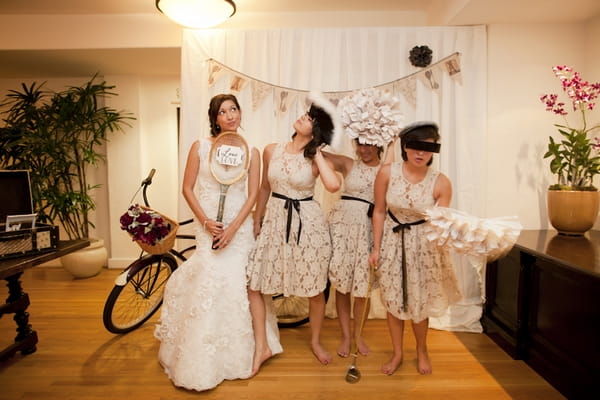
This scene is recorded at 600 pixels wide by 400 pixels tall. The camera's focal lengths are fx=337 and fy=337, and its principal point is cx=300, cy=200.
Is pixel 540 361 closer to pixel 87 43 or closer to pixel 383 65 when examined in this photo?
pixel 383 65

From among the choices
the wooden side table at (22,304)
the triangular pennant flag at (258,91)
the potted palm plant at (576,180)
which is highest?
the triangular pennant flag at (258,91)

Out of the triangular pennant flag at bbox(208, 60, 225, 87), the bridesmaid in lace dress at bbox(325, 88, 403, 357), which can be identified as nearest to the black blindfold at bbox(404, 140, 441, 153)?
the bridesmaid in lace dress at bbox(325, 88, 403, 357)

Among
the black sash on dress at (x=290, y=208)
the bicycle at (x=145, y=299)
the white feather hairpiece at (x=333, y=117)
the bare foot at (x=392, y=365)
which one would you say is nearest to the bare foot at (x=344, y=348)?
the bare foot at (x=392, y=365)

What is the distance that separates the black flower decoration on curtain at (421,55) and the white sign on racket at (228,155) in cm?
169

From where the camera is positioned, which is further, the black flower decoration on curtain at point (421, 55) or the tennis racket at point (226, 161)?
the black flower decoration on curtain at point (421, 55)

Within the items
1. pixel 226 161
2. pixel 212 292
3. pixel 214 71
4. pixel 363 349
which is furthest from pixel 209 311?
pixel 214 71

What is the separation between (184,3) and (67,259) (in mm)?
3067

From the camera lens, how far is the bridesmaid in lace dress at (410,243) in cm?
188

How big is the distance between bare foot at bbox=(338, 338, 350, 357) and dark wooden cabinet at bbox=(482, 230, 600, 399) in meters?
1.07

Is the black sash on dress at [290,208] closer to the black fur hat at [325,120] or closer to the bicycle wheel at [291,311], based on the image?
the black fur hat at [325,120]

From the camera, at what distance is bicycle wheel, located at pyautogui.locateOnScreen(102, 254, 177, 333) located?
2.37 metres

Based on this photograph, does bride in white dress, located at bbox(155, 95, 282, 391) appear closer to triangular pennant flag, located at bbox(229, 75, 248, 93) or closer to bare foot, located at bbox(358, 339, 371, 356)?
bare foot, located at bbox(358, 339, 371, 356)

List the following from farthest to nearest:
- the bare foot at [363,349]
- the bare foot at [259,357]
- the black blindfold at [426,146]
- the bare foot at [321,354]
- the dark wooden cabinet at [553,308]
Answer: the bare foot at [363,349], the bare foot at [321,354], the bare foot at [259,357], the black blindfold at [426,146], the dark wooden cabinet at [553,308]

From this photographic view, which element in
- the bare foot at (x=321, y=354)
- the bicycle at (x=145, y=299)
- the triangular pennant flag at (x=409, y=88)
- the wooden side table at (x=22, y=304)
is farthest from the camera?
the triangular pennant flag at (x=409, y=88)
